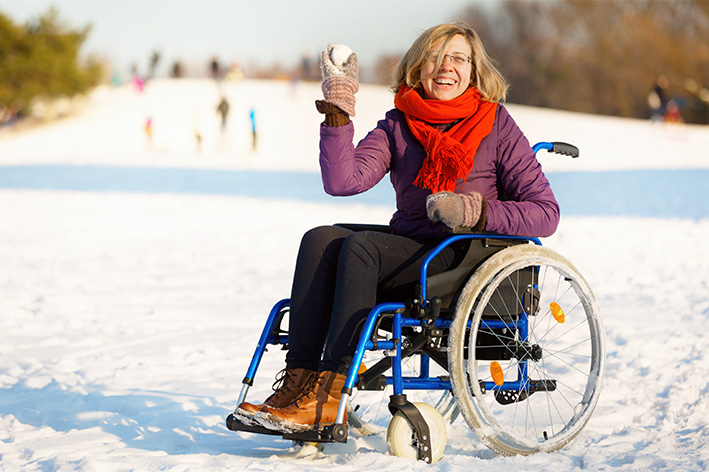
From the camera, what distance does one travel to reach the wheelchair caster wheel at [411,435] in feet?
8.86

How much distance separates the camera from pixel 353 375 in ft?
8.45

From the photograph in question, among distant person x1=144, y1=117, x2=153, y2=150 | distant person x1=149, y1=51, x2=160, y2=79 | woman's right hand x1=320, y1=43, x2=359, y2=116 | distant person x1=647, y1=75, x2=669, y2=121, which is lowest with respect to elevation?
woman's right hand x1=320, y1=43, x2=359, y2=116

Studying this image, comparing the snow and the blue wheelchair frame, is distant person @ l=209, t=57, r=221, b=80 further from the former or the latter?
the blue wheelchair frame

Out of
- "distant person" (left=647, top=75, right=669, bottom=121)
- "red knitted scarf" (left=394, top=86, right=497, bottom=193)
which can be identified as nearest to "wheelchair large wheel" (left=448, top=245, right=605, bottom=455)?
"red knitted scarf" (left=394, top=86, right=497, bottom=193)

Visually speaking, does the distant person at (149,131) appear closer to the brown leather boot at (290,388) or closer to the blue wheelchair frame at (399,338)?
the blue wheelchair frame at (399,338)

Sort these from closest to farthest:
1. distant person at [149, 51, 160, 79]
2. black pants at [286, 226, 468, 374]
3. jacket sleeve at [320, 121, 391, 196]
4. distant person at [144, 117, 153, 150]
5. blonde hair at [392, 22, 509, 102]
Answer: black pants at [286, 226, 468, 374]
jacket sleeve at [320, 121, 391, 196]
blonde hair at [392, 22, 509, 102]
distant person at [144, 117, 153, 150]
distant person at [149, 51, 160, 79]

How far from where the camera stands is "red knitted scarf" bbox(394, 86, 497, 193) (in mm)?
2844

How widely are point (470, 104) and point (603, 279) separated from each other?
158 inches

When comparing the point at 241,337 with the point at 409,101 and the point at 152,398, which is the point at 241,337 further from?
the point at 409,101

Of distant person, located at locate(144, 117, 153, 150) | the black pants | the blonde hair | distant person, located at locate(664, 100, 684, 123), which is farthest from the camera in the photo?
distant person, located at locate(664, 100, 684, 123)

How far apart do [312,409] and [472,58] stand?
4.37 feet

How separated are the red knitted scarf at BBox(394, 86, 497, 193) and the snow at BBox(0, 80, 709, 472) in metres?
0.91

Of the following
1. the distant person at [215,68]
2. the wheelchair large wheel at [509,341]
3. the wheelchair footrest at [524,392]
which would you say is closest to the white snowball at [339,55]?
the wheelchair large wheel at [509,341]

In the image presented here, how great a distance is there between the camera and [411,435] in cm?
272
